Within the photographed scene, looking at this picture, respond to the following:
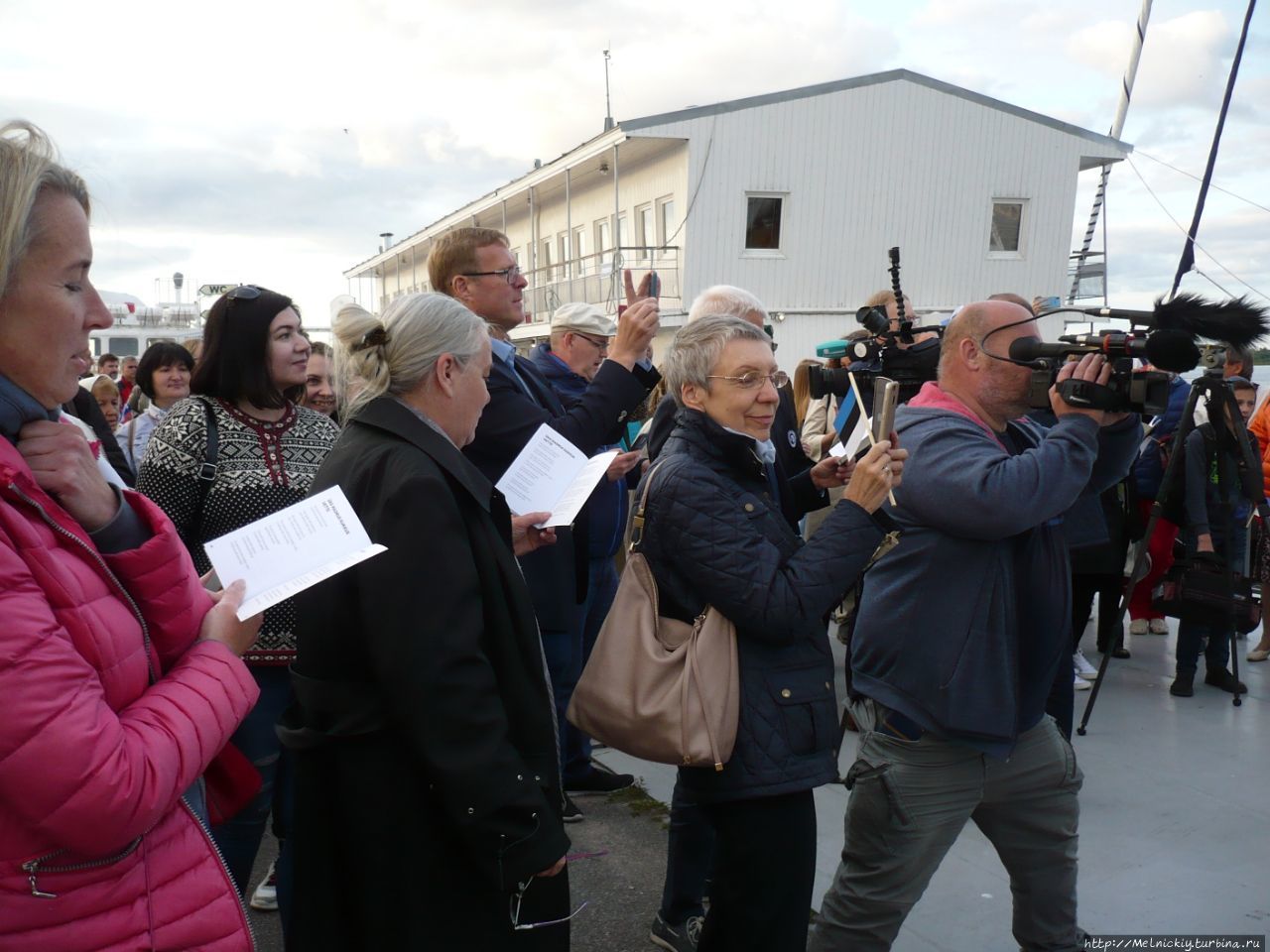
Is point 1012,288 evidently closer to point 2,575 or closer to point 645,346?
point 645,346

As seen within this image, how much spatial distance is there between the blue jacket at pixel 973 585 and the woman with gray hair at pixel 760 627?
0.24m

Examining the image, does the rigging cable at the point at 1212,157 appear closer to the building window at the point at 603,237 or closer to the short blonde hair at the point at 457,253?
the short blonde hair at the point at 457,253

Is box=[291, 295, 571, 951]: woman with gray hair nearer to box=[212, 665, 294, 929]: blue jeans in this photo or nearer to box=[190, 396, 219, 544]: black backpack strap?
box=[212, 665, 294, 929]: blue jeans

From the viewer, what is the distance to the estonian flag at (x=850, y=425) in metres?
2.72

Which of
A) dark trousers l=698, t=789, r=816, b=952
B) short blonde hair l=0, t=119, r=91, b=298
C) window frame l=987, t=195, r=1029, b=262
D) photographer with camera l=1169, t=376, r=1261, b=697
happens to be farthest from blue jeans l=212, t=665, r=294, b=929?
window frame l=987, t=195, r=1029, b=262

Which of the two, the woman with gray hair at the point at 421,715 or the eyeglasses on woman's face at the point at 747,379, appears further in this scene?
the eyeglasses on woman's face at the point at 747,379

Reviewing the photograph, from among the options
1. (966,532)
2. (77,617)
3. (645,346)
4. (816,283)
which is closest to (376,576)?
(77,617)

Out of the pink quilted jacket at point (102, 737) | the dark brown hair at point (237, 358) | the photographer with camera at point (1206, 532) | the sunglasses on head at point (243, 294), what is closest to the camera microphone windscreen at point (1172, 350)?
the pink quilted jacket at point (102, 737)

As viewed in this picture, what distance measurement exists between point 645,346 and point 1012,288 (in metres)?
20.5

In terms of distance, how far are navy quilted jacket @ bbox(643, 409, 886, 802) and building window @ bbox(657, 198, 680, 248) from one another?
19.0 meters

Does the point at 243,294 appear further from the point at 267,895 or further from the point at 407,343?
the point at 267,895

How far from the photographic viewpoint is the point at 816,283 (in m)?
21.1

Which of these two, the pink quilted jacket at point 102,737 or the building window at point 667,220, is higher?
the building window at point 667,220

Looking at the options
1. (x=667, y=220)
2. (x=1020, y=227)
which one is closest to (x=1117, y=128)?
(x=1020, y=227)
